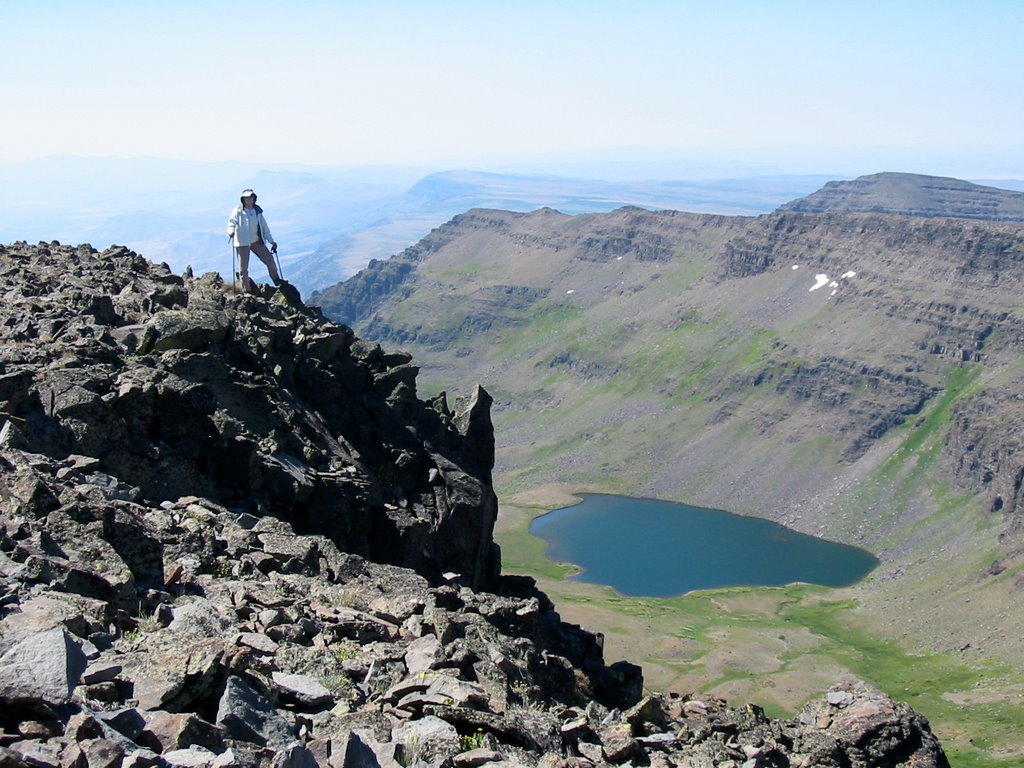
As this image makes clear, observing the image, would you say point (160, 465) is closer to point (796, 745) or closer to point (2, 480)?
point (2, 480)

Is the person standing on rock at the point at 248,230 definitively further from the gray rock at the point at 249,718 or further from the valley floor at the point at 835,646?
the valley floor at the point at 835,646

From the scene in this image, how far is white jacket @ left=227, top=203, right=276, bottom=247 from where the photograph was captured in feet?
139

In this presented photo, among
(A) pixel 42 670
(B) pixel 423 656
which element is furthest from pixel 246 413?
(A) pixel 42 670

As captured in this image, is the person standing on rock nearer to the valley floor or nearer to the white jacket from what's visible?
the white jacket

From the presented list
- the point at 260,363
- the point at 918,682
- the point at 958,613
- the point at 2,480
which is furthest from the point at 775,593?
the point at 2,480

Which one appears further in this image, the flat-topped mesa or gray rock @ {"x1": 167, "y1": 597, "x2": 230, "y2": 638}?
the flat-topped mesa

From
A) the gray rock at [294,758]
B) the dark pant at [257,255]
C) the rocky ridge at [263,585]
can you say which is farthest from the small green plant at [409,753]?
the dark pant at [257,255]

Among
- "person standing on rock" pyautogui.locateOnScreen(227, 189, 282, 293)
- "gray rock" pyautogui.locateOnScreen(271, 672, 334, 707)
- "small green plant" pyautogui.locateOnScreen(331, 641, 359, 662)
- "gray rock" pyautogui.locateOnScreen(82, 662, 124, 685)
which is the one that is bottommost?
"small green plant" pyautogui.locateOnScreen(331, 641, 359, 662)

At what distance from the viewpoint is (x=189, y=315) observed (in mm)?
34250

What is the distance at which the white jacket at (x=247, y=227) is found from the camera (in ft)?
139

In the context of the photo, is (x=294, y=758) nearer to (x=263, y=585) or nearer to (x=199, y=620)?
(x=199, y=620)

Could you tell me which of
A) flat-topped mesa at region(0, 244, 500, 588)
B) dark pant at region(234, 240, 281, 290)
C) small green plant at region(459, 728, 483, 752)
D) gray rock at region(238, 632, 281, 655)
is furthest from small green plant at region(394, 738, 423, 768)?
dark pant at region(234, 240, 281, 290)

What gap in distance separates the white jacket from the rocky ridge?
8.83ft

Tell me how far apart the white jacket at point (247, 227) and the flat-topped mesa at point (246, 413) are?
2707 mm
